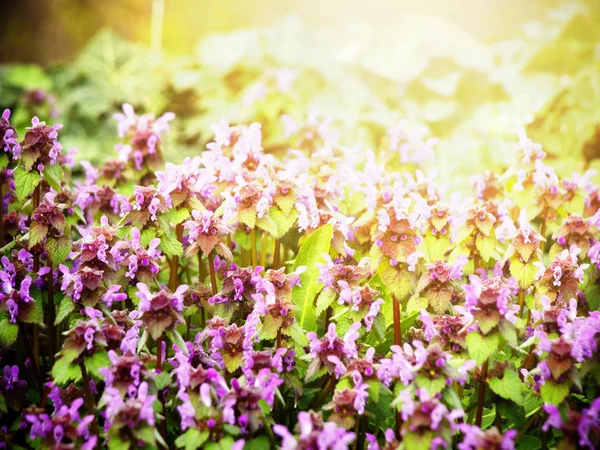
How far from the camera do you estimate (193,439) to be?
6.02 ft

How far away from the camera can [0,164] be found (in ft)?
8.14

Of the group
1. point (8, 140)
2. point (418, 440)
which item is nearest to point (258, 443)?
point (418, 440)

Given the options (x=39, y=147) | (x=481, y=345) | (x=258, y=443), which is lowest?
(x=258, y=443)

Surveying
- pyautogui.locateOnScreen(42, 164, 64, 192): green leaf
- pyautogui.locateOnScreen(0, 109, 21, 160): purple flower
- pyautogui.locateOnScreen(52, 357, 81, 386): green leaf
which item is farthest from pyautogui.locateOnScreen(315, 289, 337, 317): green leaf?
pyautogui.locateOnScreen(0, 109, 21, 160): purple flower

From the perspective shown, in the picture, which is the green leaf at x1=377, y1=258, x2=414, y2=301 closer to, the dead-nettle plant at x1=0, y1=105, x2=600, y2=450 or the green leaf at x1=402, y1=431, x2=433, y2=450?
the dead-nettle plant at x1=0, y1=105, x2=600, y2=450

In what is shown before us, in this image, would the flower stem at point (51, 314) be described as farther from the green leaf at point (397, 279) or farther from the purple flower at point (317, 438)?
the green leaf at point (397, 279)

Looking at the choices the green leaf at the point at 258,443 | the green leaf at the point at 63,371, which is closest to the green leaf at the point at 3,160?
the green leaf at the point at 63,371

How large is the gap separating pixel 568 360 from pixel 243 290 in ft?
3.98

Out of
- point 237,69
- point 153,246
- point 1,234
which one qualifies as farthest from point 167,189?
point 237,69

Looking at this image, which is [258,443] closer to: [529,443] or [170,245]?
[170,245]

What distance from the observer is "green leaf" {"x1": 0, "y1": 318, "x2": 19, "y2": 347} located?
2.16m

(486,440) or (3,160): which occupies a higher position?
(3,160)

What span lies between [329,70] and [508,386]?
14.5 feet

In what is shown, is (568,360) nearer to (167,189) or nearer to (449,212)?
(449,212)
